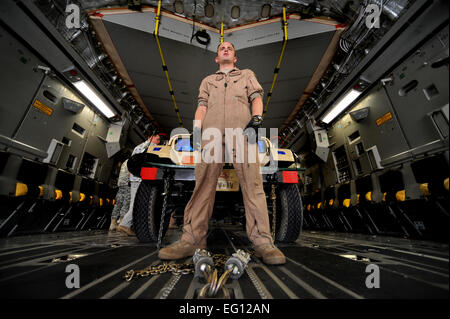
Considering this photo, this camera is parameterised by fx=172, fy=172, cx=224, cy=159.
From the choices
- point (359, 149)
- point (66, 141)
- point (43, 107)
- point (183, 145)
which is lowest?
point (183, 145)

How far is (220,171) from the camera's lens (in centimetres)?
142

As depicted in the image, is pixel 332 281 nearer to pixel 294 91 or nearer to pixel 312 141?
pixel 294 91

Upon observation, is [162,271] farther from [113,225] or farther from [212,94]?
[113,225]

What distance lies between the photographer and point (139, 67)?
3975mm

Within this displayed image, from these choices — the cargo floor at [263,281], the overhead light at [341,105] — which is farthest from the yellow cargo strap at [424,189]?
the overhead light at [341,105]

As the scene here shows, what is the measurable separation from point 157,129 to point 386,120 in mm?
6669

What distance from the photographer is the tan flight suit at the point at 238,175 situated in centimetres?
131

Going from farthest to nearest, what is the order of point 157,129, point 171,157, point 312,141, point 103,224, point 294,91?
point 157,129
point 312,141
point 103,224
point 294,91
point 171,157

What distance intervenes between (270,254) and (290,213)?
35.4 inches

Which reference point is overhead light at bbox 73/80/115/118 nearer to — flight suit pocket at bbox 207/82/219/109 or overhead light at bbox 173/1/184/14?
overhead light at bbox 173/1/184/14

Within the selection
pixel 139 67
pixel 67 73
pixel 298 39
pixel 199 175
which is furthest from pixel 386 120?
pixel 67 73

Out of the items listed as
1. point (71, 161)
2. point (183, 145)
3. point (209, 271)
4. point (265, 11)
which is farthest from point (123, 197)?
point (265, 11)

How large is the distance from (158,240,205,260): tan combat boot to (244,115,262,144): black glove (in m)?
0.94

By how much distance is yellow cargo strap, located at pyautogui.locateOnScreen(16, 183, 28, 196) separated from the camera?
245 centimetres
